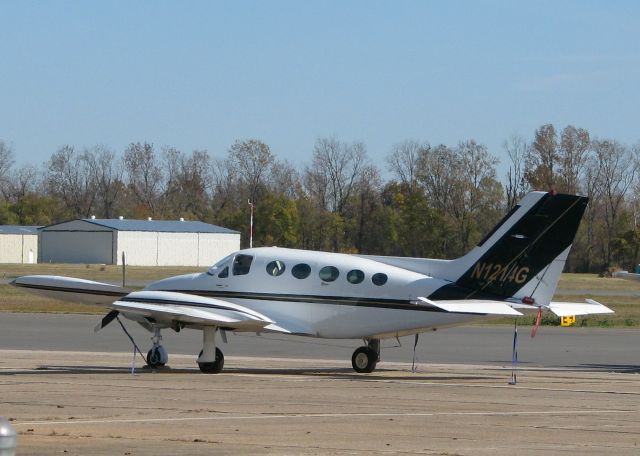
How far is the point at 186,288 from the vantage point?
24078 mm

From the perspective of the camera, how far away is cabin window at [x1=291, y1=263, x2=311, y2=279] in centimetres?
2319

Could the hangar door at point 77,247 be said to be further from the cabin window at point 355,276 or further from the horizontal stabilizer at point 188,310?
the cabin window at point 355,276

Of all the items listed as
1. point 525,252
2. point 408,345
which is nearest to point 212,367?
point 525,252

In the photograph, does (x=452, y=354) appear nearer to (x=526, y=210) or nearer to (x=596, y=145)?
(x=526, y=210)

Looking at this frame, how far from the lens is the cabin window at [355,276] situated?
22703 millimetres

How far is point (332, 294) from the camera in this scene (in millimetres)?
22844

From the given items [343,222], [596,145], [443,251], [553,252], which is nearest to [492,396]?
A: [553,252]

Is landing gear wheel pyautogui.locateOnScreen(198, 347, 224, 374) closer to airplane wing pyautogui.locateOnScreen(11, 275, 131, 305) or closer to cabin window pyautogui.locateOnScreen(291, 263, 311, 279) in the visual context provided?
cabin window pyautogui.locateOnScreen(291, 263, 311, 279)

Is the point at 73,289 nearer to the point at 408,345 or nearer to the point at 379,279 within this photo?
the point at 379,279

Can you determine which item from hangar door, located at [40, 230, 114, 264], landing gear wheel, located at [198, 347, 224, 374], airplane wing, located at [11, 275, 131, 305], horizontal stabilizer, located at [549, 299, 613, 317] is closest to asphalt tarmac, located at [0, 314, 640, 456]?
landing gear wheel, located at [198, 347, 224, 374]

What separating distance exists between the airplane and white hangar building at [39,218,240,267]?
8489 centimetres

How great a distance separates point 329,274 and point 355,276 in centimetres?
54

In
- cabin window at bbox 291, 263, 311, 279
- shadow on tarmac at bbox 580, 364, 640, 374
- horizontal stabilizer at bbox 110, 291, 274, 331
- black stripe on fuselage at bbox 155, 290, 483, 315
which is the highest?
cabin window at bbox 291, 263, 311, 279

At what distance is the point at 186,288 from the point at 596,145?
106457mm
